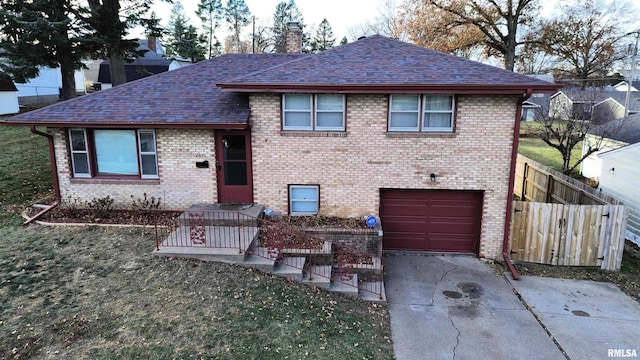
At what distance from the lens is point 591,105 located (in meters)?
24.2

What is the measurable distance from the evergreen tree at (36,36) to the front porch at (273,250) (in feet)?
41.8

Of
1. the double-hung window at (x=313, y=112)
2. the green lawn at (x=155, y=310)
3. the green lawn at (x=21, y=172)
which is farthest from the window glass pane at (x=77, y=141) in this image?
the double-hung window at (x=313, y=112)

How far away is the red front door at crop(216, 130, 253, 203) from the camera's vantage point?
11.5 m

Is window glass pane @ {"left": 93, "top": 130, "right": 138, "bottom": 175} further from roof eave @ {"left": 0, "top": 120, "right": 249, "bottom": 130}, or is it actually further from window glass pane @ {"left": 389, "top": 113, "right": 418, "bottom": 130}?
window glass pane @ {"left": 389, "top": 113, "right": 418, "bottom": 130}

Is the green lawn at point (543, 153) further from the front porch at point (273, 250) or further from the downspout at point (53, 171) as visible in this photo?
the downspout at point (53, 171)

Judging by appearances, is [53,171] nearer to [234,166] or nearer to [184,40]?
[234,166]

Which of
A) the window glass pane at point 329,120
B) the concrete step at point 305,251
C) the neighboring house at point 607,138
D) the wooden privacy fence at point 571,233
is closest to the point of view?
the concrete step at point 305,251

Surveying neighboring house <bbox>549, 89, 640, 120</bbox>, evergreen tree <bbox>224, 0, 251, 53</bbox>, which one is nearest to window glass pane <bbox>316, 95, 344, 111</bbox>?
neighboring house <bbox>549, 89, 640, 120</bbox>

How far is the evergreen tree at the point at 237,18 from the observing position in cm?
5681

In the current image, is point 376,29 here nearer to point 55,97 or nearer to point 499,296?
point 55,97

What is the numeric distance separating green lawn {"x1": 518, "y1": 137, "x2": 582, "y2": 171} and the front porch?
18542mm

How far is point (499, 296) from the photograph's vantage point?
938 centimetres

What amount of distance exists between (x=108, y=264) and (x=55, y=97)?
3851cm

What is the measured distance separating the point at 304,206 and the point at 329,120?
2.56 metres
